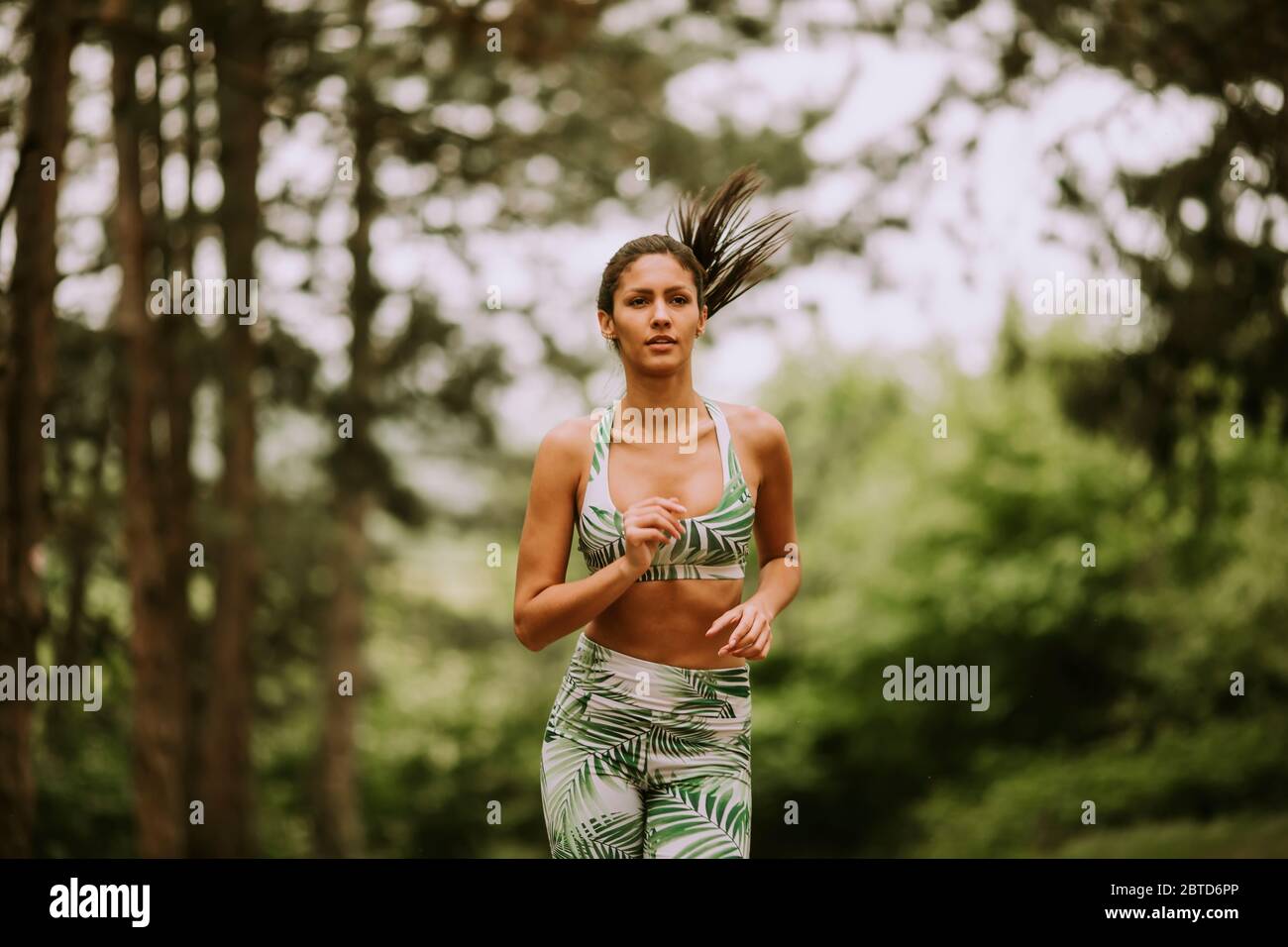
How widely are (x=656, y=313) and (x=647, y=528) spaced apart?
605 mm

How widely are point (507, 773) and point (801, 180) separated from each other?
14609mm

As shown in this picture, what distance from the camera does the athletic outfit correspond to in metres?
3.66

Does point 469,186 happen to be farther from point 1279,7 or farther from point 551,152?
point 1279,7

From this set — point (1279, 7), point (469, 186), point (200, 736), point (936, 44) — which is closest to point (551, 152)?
point (469, 186)

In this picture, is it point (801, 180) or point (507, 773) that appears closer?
point (801, 180)

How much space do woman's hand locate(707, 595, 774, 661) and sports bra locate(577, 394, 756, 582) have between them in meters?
0.23

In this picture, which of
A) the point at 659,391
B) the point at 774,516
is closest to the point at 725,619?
the point at 774,516

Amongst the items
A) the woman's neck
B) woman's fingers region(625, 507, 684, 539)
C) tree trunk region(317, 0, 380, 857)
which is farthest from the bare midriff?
tree trunk region(317, 0, 380, 857)

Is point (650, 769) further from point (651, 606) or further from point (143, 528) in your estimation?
point (143, 528)

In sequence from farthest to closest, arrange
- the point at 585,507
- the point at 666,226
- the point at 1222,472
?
the point at 1222,472 → the point at 666,226 → the point at 585,507

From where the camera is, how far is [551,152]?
14.2 metres

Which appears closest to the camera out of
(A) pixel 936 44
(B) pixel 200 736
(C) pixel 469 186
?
(A) pixel 936 44

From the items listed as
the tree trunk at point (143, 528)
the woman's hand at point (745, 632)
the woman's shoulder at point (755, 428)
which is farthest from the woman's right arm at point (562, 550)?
the tree trunk at point (143, 528)

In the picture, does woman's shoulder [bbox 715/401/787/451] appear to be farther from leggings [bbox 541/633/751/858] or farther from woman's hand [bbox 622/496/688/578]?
leggings [bbox 541/633/751/858]
